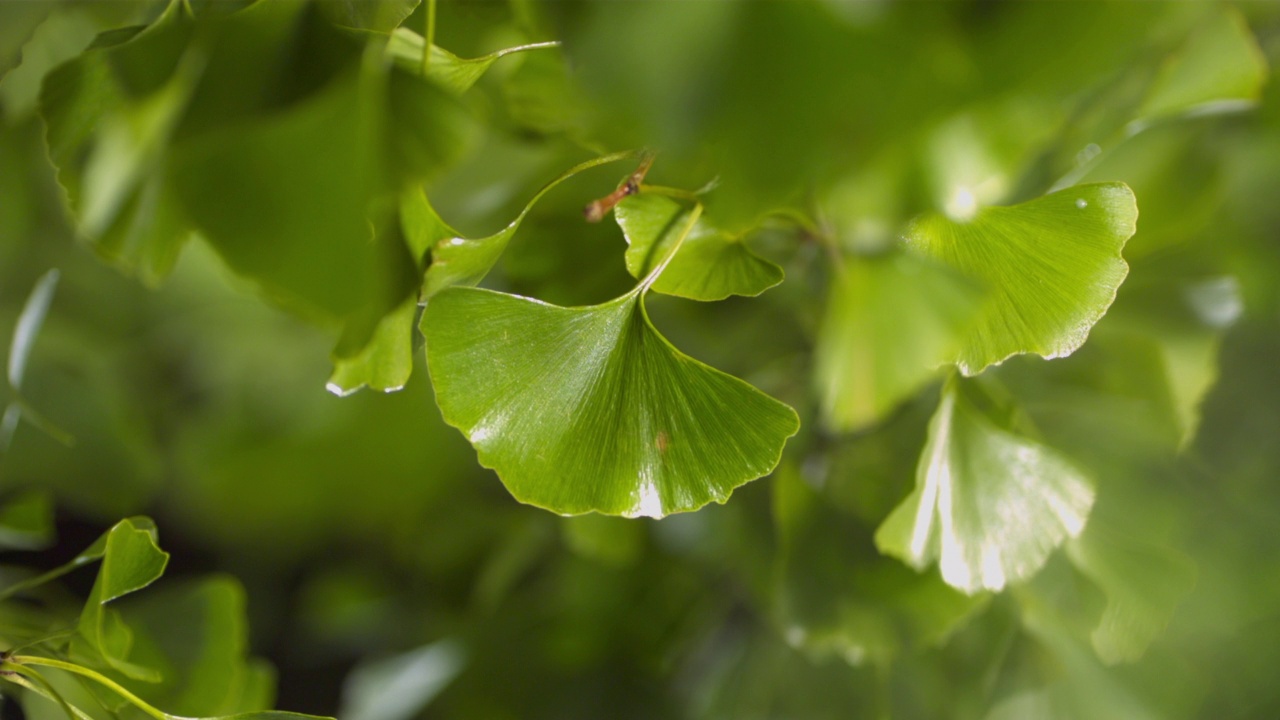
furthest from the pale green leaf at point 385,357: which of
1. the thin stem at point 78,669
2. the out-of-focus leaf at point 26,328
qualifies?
the out-of-focus leaf at point 26,328

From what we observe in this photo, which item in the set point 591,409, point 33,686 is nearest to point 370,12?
point 591,409

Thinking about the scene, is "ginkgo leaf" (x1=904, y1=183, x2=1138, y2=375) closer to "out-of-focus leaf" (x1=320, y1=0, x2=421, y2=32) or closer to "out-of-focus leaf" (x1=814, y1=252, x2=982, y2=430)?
"out-of-focus leaf" (x1=814, y1=252, x2=982, y2=430)

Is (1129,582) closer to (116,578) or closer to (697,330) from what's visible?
(697,330)

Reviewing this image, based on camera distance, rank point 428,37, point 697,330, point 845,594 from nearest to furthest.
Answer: point 428,37 → point 845,594 → point 697,330

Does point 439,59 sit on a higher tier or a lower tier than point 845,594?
higher

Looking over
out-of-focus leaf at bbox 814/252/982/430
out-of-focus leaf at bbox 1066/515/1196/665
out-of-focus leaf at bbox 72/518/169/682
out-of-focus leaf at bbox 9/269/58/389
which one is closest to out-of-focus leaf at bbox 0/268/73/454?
out-of-focus leaf at bbox 9/269/58/389

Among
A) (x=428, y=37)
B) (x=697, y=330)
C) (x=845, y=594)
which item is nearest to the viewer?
(x=428, y=37)

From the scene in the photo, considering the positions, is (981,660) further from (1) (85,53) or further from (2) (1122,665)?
(1) (85,53)
